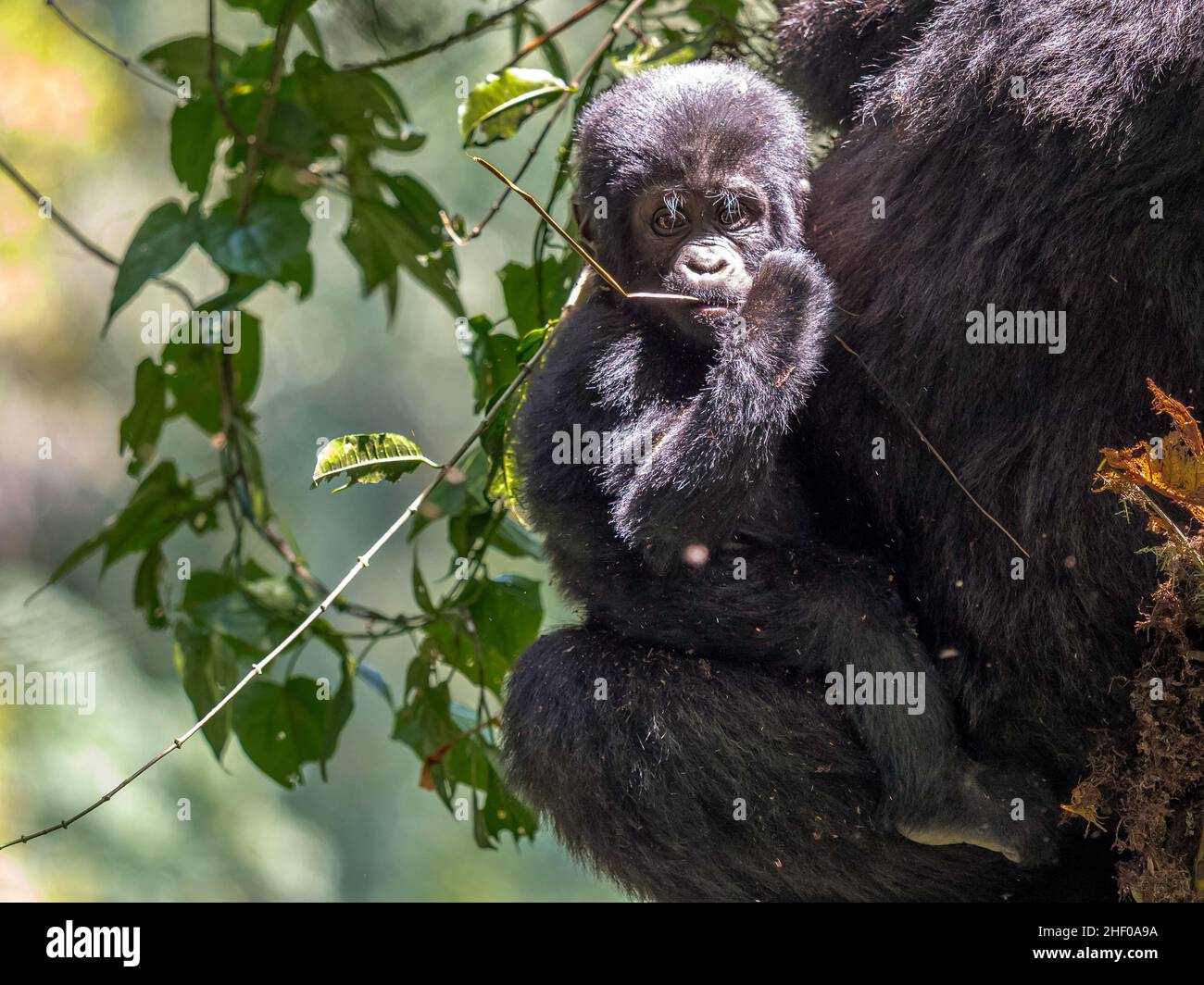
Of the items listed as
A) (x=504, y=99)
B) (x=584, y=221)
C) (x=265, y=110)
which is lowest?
(x=584, y=221)

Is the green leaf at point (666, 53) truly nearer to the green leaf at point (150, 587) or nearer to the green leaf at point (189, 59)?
the green leaf at point (189, 59)

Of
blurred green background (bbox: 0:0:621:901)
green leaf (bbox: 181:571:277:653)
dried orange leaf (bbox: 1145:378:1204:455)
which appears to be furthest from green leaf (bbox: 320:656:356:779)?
blurred green background (bbox: 0:0:621:901)

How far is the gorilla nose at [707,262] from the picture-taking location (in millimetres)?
1858

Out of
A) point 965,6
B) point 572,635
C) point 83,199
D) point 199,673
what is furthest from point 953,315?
point 83,199

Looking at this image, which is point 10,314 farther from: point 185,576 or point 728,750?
point 728,750

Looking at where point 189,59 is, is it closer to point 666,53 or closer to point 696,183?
point 666,53

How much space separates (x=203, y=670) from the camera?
236cm

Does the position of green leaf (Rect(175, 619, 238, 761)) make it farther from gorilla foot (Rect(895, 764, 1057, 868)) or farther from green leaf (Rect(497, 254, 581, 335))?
gorilla foot (Rect(895, 764, 1057, 868))

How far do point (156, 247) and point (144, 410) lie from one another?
0.42m

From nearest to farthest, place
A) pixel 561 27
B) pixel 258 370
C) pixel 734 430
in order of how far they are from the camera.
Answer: pixel 734 430 < pixel 561 27 < pixel 258 370

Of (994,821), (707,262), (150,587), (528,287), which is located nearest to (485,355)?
(528,287)

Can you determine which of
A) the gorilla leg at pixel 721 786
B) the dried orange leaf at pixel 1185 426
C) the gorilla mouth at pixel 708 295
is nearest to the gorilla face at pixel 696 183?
the gorilla mouth at pixel 708 295

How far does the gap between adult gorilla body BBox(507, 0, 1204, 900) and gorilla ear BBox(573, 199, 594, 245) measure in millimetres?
468

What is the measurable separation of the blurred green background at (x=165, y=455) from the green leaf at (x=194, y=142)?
43.2 inches
